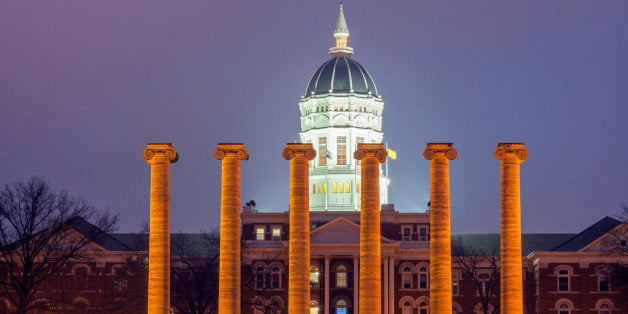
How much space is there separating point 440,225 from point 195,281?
2776 inches

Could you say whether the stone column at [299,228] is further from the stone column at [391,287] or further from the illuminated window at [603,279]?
the illuminated window at [603,279]

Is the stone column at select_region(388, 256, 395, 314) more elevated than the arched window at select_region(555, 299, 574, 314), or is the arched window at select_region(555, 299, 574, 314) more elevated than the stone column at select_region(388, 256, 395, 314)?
the stone column at select_region(388, 256, 395, 314)

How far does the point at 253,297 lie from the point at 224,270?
73.8 m

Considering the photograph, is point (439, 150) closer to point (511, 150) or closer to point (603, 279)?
point (511, 150)

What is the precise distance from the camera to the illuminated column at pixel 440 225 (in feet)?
385

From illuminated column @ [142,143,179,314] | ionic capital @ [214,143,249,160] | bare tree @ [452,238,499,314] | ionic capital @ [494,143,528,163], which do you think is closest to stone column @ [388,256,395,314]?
bare tree @ [452,238,499,314]

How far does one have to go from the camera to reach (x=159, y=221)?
11806cm

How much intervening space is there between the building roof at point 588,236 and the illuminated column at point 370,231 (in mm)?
78064

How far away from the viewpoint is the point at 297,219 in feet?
395

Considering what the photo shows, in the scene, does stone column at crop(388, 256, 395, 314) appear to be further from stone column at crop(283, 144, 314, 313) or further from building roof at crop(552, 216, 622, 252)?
stone column at crop(283, 144, 314, 313)

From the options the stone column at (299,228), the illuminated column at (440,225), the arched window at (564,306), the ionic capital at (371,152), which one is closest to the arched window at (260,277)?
the arched window at (564,306)

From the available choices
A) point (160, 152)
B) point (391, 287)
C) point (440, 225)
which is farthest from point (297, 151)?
point (391, 287)

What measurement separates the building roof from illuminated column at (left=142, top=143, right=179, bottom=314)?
86.2 meters

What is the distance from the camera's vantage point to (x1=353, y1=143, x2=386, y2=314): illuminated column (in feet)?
393
